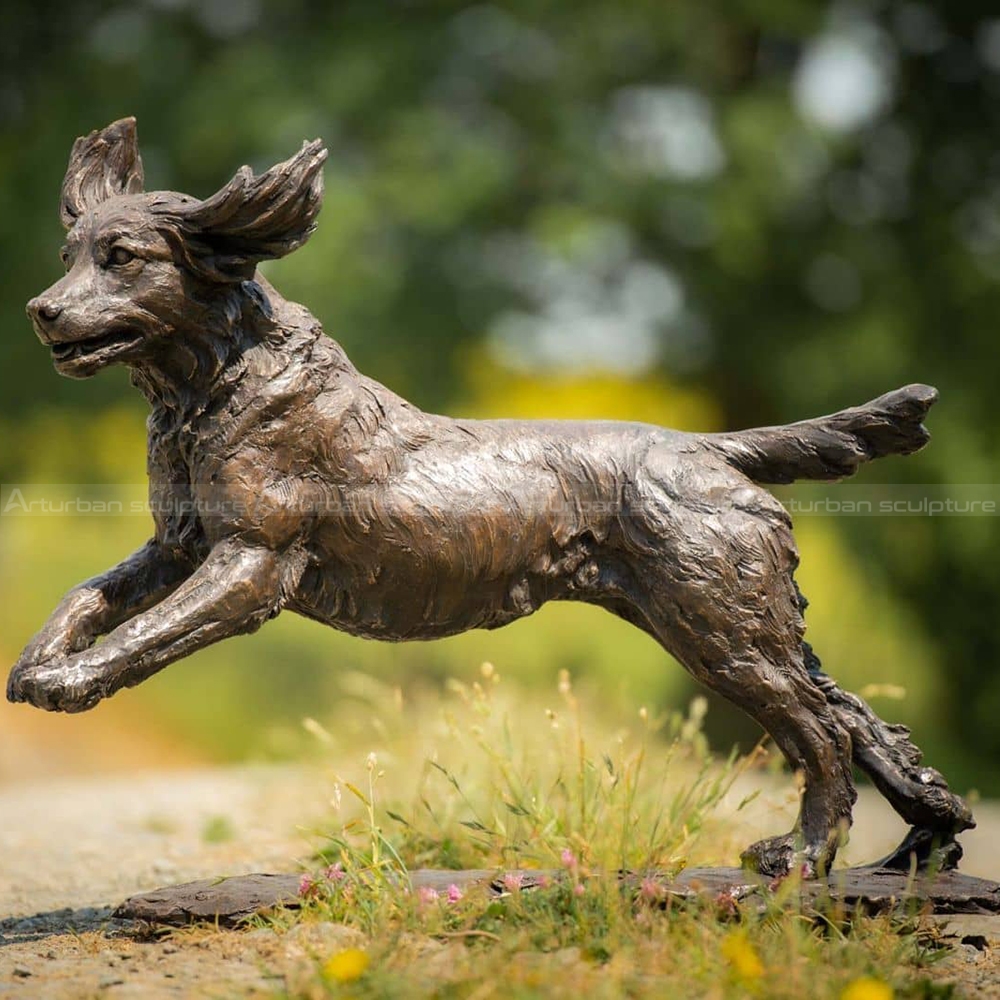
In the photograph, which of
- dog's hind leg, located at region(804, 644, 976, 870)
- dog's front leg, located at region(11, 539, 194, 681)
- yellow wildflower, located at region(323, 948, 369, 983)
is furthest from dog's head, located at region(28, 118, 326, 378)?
dog's hind leg, located at region(804, 644, 976, 870)

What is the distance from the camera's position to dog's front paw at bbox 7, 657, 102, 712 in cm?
349

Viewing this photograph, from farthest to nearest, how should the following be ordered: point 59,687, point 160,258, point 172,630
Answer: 1. point 160,258
2. point 172,630
3. point 59,687

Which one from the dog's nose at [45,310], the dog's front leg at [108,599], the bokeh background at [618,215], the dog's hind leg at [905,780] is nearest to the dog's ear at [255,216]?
the dog's nose at [45,310]

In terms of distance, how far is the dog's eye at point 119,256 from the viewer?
3.69 m

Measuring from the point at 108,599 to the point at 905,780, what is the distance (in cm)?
276

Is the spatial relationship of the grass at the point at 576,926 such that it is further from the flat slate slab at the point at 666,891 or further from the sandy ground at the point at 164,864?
the sandy ground at the point at 164,864

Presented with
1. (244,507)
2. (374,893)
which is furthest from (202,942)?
(244,507)

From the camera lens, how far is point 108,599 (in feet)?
13.0

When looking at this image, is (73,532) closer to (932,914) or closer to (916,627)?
(916,627)

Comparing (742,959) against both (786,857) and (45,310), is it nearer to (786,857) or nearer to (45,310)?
(786,857)

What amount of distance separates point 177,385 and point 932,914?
3008mm

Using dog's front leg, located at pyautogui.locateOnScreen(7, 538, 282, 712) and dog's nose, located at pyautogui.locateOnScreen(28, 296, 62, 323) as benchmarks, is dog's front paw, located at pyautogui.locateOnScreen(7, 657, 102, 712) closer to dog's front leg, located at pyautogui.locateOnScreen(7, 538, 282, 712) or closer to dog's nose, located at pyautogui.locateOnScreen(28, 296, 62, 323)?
dog's front leg, located at pyautogui.locateOnScreen(7, 538, 282, 712)

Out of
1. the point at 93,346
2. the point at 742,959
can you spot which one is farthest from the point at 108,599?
the point at 742,959

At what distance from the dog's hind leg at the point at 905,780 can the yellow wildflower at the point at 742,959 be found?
118cm
